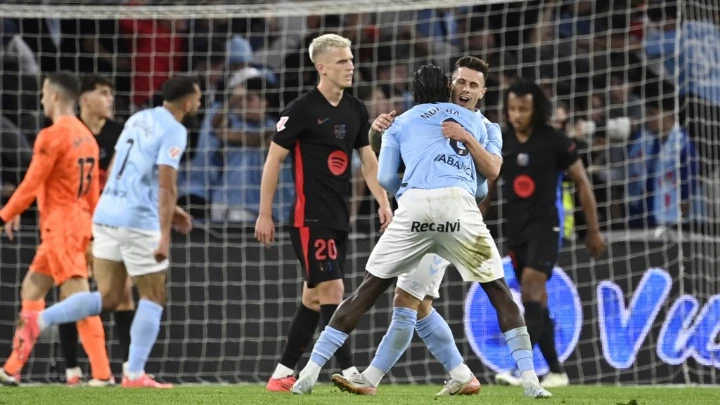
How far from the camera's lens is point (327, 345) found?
6.48m

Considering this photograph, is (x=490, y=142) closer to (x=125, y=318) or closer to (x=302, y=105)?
(x=302, y=105)

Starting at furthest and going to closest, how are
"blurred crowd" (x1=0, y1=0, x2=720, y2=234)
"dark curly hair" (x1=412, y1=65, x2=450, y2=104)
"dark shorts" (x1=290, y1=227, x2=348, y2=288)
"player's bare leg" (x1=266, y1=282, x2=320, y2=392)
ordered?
"blurred crowd" (x1=0, y1=0, x2=720, y2=234)
"player's bare leg" (x1=266, y1=282, x2=320, y2=392)
"dark shorts" (x1=290, y1=227, x2=348, y2=288)
"dark curly hair" (x1=412, y1=65, x2=450, y2=104)

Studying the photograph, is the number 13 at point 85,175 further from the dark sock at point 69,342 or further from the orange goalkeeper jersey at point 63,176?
the dark sock at point 69,342

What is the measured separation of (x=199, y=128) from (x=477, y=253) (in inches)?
256

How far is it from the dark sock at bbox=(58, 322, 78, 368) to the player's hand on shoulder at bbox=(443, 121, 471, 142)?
13.8ft

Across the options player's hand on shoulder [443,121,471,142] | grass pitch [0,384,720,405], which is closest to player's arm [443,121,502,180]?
player's hand on shoulder [443,121,471,142]

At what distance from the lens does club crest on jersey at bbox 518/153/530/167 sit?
9.17 meters

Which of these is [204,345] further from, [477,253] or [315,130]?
[477,253]

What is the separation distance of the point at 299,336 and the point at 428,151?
6.19ft

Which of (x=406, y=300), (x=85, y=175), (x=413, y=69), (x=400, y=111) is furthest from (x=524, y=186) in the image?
(x=413, y=69)

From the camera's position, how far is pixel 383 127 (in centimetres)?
662

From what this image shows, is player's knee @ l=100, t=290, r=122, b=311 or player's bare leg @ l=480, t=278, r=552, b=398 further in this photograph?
player's knee @ l=100, t=290, r=122, b=311

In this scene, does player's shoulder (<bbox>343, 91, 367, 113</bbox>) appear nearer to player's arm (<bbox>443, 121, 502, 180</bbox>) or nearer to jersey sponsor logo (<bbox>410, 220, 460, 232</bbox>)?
player's arm (<bbox>443, 121, 502, 180</bbox>)

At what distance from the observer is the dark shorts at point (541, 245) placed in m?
8.95
